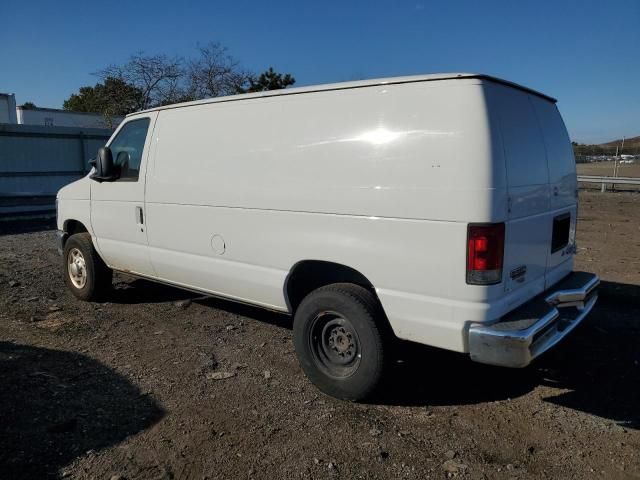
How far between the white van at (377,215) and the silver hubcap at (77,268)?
5.56ft

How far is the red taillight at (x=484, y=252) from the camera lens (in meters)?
3.27

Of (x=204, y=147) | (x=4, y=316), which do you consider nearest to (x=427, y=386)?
(x=204, y=147)

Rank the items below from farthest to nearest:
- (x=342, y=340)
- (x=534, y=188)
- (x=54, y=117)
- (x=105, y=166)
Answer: (x=54, y=117) → (x=105, y=166) → (x=342, y=340) → (x=534, y=188)

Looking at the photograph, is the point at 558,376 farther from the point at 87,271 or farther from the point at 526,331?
the point at 87,271

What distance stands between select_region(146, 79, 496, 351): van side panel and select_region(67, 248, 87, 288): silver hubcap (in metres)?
1.97

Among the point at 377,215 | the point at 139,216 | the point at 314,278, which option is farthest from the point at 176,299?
the point at 377,215

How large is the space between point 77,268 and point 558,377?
5.55 metres

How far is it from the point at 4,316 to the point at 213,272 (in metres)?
2.92

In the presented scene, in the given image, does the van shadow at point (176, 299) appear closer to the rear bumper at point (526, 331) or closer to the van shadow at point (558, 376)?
the van shadow at point (558, 376)

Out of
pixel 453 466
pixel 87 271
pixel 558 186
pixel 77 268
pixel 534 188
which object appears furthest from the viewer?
pixel 77 268

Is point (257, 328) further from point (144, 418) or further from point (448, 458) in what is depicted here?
point (448, 458)

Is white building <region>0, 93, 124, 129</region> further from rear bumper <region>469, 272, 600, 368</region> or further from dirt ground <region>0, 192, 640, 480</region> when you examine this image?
rear bumper <region>469, 272, 600, 368</region>

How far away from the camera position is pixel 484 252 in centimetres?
329

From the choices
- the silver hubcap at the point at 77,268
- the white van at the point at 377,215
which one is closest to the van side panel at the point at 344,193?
the white van at the point at 377,215
